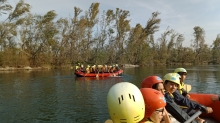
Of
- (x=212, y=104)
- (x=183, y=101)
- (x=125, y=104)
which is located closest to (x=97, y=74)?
(x=212, y=104)

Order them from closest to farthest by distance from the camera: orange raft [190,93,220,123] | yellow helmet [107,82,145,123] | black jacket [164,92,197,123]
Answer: yellow helmet [107,82,145,123] → black jacket [164,92,197,123] → orange raft [190,93,220,123]

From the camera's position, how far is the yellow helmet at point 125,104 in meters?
2.69

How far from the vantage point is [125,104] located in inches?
106

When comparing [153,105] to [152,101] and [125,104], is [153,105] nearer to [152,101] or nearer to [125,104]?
[152,101]

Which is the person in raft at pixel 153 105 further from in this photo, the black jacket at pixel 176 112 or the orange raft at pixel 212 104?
the orange raft at pixel 212 104

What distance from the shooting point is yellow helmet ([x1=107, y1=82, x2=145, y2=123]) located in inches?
106

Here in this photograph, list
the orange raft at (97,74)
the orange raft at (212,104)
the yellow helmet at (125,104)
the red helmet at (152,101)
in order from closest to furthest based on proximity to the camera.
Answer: the yellow helmet at (125,104) → the red helmet at (152,101) → the orange raft at (212,104) → the orange raft at (97,74)

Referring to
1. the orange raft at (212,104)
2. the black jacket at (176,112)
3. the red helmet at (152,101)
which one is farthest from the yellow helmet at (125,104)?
the orange raft at (212,104)

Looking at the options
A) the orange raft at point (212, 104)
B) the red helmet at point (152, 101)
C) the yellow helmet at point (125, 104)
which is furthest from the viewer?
the orange raft at point (212, 104)

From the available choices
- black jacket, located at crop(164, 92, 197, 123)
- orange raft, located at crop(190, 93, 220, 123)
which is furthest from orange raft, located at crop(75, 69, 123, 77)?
black jacket, located at crop(164, 92, 197, 123)

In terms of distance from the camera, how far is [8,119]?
33.4 feet

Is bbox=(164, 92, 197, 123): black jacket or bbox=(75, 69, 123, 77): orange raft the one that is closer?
bbox=(164, 92, 197, 123): black jacket

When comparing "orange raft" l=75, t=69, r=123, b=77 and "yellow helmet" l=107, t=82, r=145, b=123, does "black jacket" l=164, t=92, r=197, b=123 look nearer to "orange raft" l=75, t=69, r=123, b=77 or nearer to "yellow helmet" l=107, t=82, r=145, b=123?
"yellow helmet" l=107, t=82, r=145, b=123

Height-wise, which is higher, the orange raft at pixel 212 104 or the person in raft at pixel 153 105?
the person in raft at pixel 153 105
